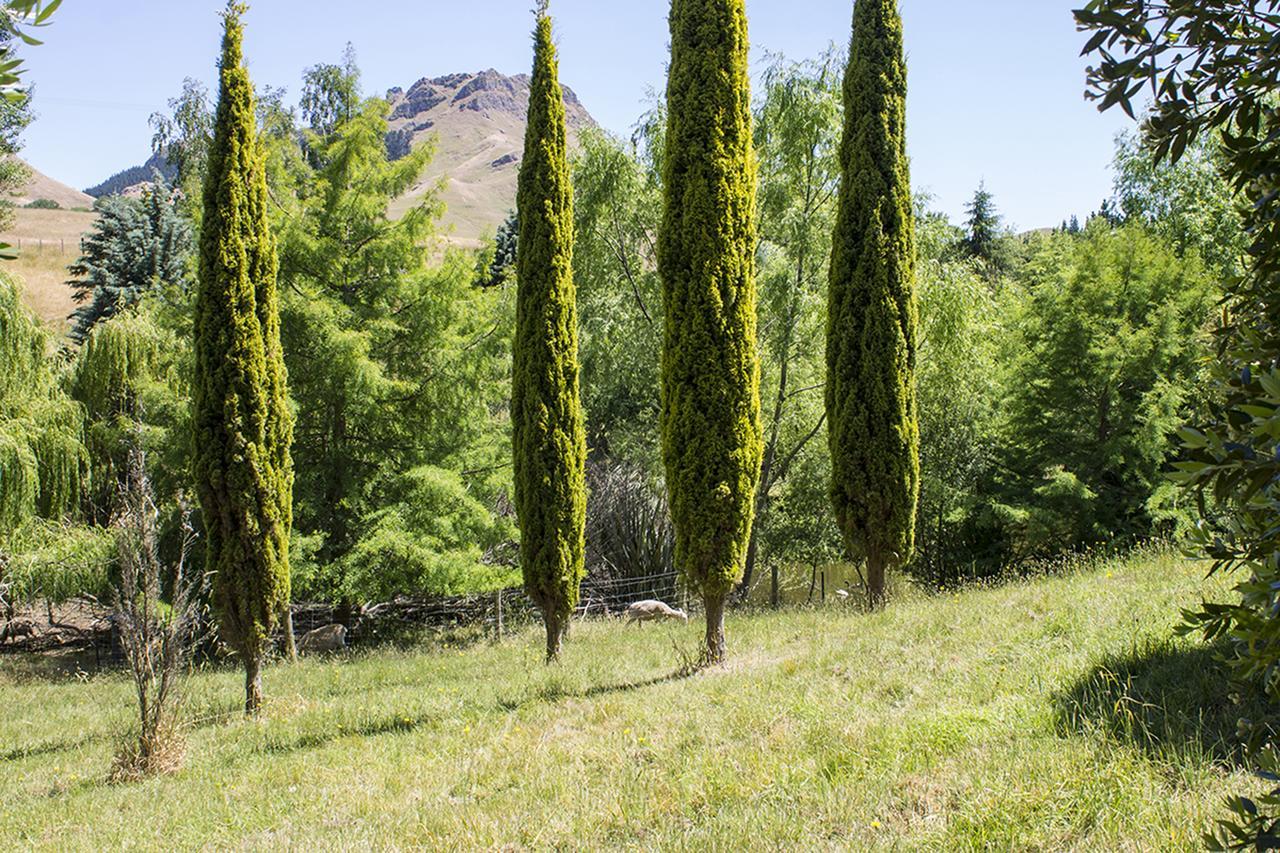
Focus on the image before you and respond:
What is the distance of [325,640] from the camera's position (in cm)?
1639

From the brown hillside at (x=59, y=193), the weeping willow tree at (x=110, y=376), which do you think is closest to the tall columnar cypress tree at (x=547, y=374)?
the weeping willow tree at (x=110, y=376)

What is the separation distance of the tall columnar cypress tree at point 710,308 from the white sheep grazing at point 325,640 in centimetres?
889

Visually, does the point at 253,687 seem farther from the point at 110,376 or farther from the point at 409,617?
the point at 110,376

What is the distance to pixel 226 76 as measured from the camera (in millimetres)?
10430

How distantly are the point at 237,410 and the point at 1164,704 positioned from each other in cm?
929

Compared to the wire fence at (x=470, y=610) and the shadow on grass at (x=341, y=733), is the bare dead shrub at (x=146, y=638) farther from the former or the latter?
the wire fence at (x=470, y=610)

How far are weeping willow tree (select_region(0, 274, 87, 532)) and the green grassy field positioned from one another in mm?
5188

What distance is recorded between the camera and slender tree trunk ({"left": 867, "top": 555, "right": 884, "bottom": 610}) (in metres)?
12.2

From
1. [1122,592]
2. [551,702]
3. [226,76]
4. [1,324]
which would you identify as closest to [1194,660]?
[1122,592]

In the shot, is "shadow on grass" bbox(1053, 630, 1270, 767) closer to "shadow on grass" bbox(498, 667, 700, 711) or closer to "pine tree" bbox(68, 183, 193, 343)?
"shadow on grass" bbox(498, 667, 700, 711)

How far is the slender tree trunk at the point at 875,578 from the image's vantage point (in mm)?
12242

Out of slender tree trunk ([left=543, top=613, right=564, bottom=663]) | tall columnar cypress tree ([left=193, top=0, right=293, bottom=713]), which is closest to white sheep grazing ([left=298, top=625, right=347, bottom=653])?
tall columnar cypress tree ([left=193, top=0, right=293, bottom=713])

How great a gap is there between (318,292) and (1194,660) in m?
14.8

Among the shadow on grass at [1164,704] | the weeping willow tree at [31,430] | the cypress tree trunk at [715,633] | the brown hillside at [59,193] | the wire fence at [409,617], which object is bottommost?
the wire fence at [409,617]
